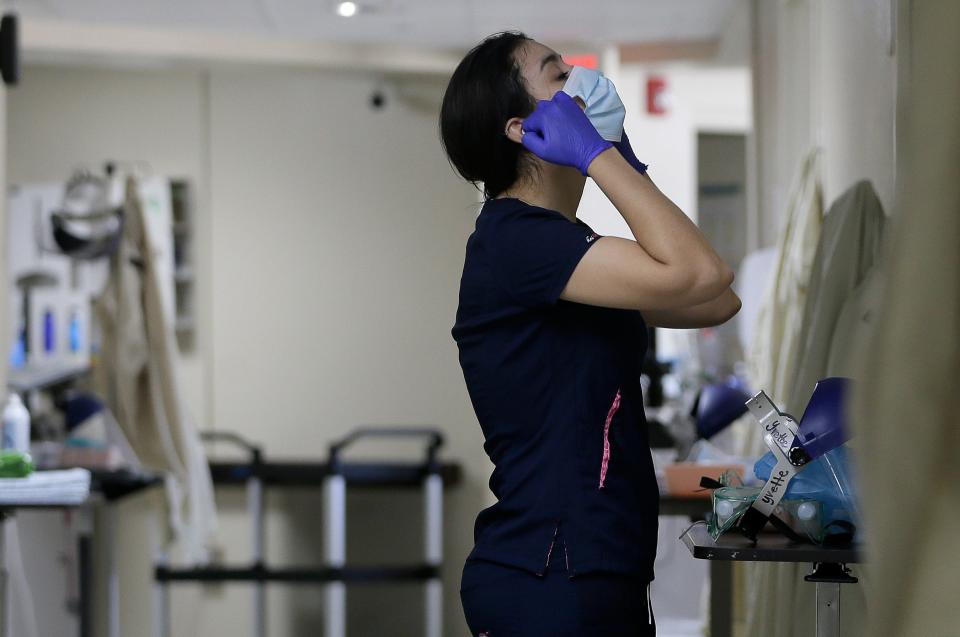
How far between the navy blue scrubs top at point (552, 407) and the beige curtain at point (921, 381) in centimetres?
62

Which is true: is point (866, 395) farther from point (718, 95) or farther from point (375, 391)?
point (718, 95)

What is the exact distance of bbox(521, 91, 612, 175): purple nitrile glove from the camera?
139 cm

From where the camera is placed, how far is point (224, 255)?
621cm

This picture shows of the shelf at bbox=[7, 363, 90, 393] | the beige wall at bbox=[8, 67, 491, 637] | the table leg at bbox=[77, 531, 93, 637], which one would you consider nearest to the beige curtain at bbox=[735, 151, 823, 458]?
the table leg at bbox=[77, 531, 93, 637]

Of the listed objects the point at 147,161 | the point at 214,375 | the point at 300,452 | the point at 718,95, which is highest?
the point at 718,95

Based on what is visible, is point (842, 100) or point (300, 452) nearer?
point (842, 100)

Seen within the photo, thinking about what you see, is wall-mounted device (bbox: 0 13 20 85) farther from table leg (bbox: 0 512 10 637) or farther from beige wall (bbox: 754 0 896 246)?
beige wall (bbox: 754 0 896 246)

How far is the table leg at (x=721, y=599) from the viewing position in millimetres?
2494

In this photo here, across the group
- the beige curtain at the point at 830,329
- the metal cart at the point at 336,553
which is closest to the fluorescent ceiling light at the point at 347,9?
the metal cart at the point at 336,553

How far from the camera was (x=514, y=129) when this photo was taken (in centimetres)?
145

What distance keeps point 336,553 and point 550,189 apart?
3876 mm

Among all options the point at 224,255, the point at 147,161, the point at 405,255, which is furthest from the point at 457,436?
the point at 147,161

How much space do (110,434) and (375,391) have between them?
2.40m

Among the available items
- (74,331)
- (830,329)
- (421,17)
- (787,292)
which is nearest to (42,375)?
(74,331)
